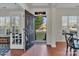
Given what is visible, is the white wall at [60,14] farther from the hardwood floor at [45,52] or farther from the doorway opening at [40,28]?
the hardwood floor at [45,52]

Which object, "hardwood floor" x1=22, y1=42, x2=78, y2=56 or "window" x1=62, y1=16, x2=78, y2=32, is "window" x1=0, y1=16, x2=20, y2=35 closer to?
"hardwood floor" x1=22, y1=42, x2=78, y2=56

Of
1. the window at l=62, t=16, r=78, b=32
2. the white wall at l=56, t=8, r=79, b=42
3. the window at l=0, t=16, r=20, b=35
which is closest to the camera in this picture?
the window at l=0, t=16, r=20, b=35

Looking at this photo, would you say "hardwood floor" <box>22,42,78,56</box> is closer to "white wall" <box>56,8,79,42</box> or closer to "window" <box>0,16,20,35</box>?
"window" <box>0,16,20,35</box>

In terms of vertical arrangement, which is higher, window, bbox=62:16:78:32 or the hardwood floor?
window, bbox=62:16:78:32

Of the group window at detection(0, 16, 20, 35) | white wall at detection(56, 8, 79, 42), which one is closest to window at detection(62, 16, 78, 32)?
white wall at detection(56, 8, 79, 42)

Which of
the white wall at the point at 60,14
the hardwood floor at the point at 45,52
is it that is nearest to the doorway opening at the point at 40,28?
the white wall at the point at 60,14

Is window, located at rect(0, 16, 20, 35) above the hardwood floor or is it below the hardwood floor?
above

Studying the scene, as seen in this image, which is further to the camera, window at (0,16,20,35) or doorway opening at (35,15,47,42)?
doorway opening at (35,15,47,42)

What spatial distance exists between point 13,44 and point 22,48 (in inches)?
20.2

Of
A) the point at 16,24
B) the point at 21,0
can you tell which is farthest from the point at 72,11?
the point at 21,0

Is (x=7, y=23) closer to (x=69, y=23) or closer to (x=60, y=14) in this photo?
(x=60, y=14)

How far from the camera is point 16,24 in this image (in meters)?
9.41

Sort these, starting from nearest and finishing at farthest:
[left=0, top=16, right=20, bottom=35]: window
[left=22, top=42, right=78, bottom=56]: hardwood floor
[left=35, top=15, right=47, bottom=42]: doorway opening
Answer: [left=22, top=42, right=78, bottom=56]: hardwood floor, [left=0, top=16, right=20, bottom=35]: window, [left=35, top=15, right=47, bottom=42]: doorway opening

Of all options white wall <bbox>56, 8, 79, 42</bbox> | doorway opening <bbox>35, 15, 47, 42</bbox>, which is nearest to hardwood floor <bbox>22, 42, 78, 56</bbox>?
white wall <bbox>56, 8, 79, 42</bbox>
